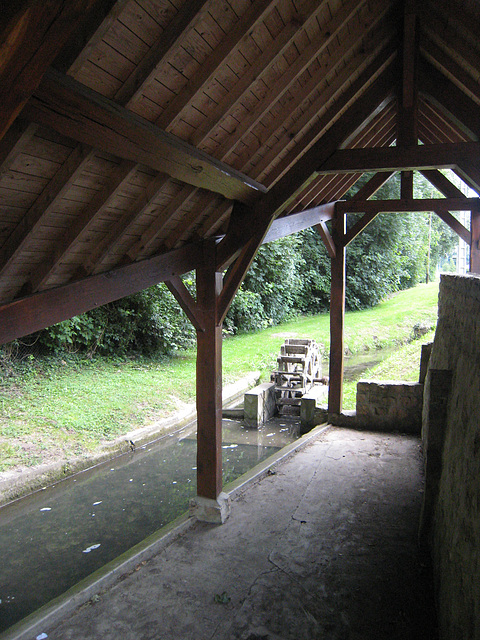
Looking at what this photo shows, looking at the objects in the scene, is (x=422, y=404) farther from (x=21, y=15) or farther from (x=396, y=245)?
(x=396, y=245)

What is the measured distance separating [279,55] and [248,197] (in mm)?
1535

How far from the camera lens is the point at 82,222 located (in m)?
3.33

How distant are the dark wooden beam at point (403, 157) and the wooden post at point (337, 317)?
3.39 metres

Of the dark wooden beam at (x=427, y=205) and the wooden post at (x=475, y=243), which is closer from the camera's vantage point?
the dark wooden beam at (x=427, y=205)

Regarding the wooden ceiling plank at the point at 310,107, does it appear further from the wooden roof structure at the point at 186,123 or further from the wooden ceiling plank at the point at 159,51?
the wooden ceiling plank at the point at 159,51

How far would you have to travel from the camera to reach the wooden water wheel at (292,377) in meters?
11.3

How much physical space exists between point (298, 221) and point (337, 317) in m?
2.60

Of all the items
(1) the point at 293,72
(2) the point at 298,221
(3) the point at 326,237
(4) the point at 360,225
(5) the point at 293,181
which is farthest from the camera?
(4) the point at 360,225

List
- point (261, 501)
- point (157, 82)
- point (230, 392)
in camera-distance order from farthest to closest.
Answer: point (230, 392) → point (261, 501) → point (157, 82)

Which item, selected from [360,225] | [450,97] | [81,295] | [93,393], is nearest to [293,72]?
[81,295]

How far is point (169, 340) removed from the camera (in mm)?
14250

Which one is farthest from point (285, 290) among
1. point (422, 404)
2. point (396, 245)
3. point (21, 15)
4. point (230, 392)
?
point (21, 15)

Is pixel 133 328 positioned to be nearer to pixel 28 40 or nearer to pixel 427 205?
pixel 427 205

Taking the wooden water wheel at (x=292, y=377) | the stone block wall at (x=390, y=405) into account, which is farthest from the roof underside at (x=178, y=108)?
the wooden water wheel at (x=292, y=377)
